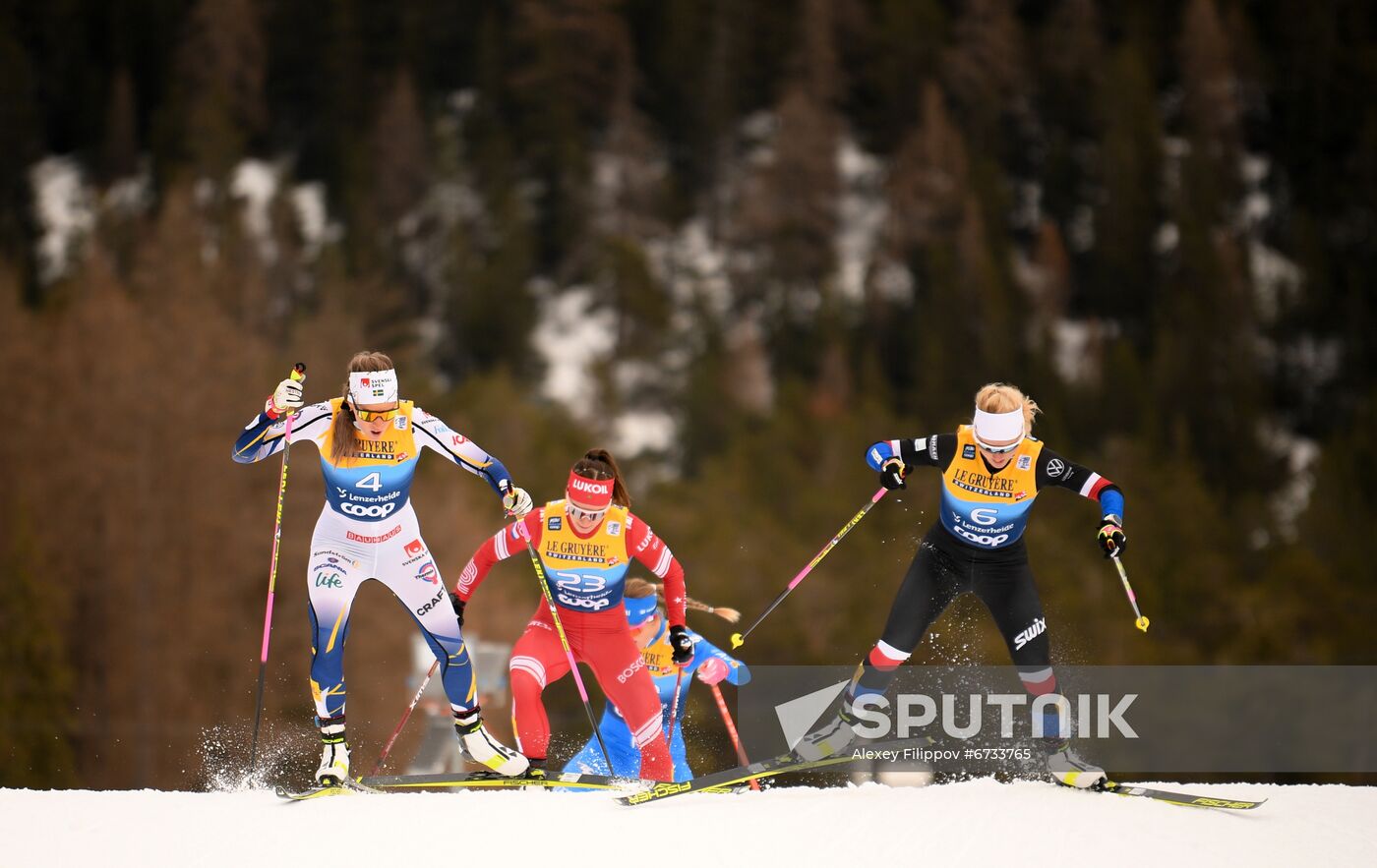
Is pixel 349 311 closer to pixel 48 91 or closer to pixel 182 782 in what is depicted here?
pixel 182 782

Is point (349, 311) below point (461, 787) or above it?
above

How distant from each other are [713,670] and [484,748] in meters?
1.55

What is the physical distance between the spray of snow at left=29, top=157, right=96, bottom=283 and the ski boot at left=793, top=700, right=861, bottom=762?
140 ft

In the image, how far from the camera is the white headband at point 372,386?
6766mm

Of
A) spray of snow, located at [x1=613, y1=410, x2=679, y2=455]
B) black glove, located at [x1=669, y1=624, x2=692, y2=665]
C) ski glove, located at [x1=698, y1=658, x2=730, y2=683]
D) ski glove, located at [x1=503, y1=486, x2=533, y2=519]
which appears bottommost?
black glove, located at [x1=669, y1=624, x2=692, y2=665]

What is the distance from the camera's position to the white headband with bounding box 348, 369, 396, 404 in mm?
6766

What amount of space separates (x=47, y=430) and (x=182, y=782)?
9003mm

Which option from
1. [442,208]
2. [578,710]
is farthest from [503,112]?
[578,710]

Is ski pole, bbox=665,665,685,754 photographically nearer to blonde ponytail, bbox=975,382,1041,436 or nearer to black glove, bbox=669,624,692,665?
black glove, bbox=669,624,692,665

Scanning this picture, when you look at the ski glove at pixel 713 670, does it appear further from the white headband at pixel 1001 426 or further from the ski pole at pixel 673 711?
the white headband at pixel 1001 426

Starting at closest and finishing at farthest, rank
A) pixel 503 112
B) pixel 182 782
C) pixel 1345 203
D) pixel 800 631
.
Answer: pixel 182 782, pixel 800 631, pixel 1345 203, pixel 503 112

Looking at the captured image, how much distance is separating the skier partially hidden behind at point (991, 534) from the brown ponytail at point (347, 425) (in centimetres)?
253

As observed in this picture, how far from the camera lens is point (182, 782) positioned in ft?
79.3

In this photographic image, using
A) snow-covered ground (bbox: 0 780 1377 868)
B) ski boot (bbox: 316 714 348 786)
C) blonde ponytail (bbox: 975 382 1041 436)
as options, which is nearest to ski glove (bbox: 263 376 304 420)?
ski boot (bbox: 316 714 348 786)
